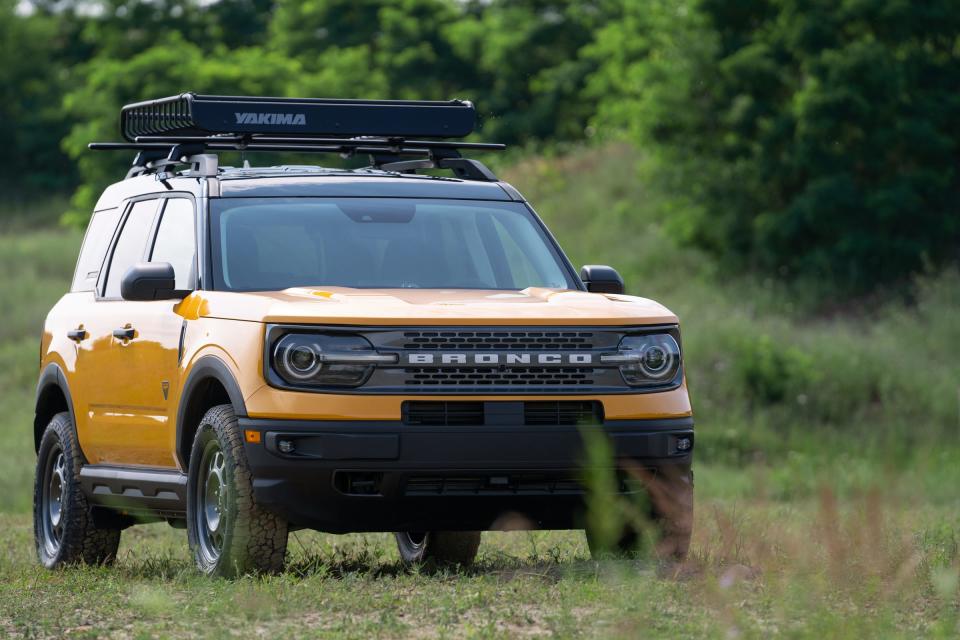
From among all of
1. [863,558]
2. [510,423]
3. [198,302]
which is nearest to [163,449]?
[198,302]

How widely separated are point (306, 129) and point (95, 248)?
5.36ft

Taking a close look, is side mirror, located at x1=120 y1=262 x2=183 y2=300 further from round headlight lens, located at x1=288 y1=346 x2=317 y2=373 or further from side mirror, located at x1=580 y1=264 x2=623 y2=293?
side mirror, located at x1=580 y1=264 x2=623 y2=293

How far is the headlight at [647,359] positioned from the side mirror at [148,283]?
2.19 metres

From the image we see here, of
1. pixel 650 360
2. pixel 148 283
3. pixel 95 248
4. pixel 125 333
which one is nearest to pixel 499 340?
pixel 650 360

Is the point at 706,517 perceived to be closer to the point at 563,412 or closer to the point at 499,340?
the point at 563,412

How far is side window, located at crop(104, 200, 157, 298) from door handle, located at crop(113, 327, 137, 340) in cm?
56

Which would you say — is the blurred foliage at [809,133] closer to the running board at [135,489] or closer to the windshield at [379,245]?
the windshield at [379,245]

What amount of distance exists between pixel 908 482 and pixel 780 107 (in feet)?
45.4

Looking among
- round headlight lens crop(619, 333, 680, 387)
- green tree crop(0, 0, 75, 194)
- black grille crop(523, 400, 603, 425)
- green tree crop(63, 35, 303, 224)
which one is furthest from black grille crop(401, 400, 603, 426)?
green tree crop(0, 0, 75, 194)

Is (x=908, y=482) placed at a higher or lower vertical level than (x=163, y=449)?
lower

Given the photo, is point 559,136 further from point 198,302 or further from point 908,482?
point 198,302

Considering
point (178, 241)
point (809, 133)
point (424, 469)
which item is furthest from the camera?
point (809, 133)

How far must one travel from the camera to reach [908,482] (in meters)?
17.9

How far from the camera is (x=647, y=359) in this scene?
798 centimetres
